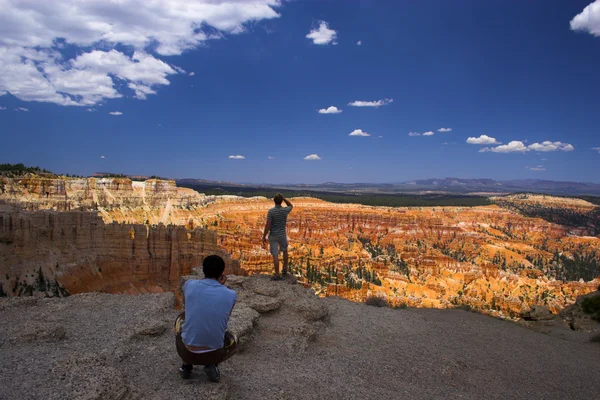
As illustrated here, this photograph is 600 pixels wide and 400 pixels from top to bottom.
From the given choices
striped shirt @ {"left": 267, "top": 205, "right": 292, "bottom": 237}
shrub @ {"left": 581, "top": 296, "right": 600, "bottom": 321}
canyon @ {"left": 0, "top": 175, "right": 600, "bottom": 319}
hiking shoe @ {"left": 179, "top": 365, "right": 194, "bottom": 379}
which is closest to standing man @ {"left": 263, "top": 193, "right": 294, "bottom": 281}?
striped shirt @ {"left": 267, "top": 205, "right": 292, "bottom": 237}

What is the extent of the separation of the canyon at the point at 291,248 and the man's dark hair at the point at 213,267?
386 inches

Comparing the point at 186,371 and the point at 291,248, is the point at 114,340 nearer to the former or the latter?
the point at 186,371

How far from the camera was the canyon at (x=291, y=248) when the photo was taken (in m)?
25.5

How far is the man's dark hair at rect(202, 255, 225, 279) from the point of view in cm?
452

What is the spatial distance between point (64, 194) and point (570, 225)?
346 feet

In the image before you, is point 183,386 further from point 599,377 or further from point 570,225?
point 570,225

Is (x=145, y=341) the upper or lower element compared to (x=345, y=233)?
upper

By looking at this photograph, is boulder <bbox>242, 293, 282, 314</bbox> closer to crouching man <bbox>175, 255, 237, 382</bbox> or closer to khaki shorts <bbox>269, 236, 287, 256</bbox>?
khaki shorts <bbox>269, 236, 287, 256</bbox>

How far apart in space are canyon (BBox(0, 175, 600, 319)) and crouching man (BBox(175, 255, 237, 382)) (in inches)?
383

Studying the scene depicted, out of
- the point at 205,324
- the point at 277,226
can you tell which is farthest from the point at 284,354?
the point at 277,226

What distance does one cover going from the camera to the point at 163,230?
28781 mm

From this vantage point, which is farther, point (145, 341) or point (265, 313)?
point (265, 313)

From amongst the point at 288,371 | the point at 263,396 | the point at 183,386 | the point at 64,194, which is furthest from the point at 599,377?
the point at 64,194

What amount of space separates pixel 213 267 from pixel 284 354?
Result: 8.34 feet
